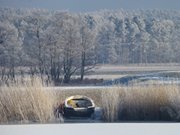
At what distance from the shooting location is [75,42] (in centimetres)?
903

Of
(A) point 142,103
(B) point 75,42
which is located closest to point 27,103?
(B) point 75,42

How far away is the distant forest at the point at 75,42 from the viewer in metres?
8.95

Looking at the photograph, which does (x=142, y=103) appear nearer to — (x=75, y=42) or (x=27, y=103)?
(x=75, y=42)

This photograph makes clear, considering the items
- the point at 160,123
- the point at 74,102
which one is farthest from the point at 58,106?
the point at 160,123

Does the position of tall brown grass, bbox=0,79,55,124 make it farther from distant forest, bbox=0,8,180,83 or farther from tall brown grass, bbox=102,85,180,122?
tall brown grass, bbox=102,85,180,122

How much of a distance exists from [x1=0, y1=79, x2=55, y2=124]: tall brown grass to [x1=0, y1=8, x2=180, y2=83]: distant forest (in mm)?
203

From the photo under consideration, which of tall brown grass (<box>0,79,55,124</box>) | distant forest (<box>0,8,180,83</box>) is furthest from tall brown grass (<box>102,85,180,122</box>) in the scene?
tall brown grass (<box>0,79,55,124</box>)

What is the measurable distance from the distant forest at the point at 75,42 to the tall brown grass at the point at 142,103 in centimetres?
48

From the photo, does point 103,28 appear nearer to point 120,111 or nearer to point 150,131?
point 120,111

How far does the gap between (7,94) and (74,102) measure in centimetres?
95

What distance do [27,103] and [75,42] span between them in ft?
3.60

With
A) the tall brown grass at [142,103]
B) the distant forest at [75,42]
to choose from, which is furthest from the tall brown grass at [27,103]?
the tall brown grass at [142,103]

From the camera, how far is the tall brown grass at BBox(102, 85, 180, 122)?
884 centimetres

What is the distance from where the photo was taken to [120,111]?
29.3 feet
